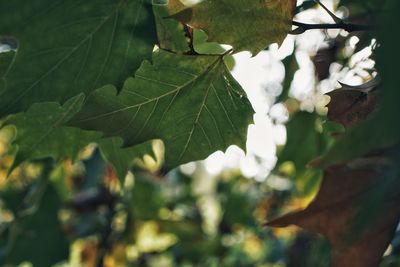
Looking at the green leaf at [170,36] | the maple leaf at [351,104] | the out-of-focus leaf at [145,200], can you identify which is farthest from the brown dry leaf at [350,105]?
the out-of-focus leaf at [145,200]

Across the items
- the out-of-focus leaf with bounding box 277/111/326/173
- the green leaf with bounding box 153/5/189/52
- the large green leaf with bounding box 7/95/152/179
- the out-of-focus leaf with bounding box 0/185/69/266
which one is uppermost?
the green leaf with bounding box 153/5/189/52

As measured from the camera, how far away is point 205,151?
0.75 meters

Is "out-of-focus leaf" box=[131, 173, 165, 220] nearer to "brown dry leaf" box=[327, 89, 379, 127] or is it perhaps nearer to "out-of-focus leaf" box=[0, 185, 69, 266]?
"out-of-focus leaf" box=[0, 185, 69, 266]

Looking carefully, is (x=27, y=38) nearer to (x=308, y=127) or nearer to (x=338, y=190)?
(x=338, y=190)

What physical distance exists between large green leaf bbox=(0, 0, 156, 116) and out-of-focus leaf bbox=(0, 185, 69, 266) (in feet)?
2.95

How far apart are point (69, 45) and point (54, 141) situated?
0.31 meters

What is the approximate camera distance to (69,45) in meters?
0.63

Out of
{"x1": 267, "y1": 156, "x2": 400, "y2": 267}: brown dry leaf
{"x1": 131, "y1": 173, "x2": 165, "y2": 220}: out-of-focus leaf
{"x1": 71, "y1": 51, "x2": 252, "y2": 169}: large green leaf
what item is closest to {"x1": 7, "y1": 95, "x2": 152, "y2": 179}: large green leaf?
{"x1": 71, "y1": 51, "x2": 252, "y2": 169}: large green leaf

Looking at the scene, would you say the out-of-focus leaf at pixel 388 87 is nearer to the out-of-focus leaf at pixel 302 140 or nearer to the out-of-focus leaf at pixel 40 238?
the out-of-focus leaf at pixel 302 140

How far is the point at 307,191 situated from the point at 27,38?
974 mm

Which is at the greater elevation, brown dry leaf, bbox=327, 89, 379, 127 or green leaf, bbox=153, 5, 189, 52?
green leaf, bbox=153, 5, 189, 52

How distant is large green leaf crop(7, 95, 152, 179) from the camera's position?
2.77 ft

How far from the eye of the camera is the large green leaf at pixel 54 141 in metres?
0.84

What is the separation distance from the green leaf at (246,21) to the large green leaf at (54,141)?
0.26 meters
